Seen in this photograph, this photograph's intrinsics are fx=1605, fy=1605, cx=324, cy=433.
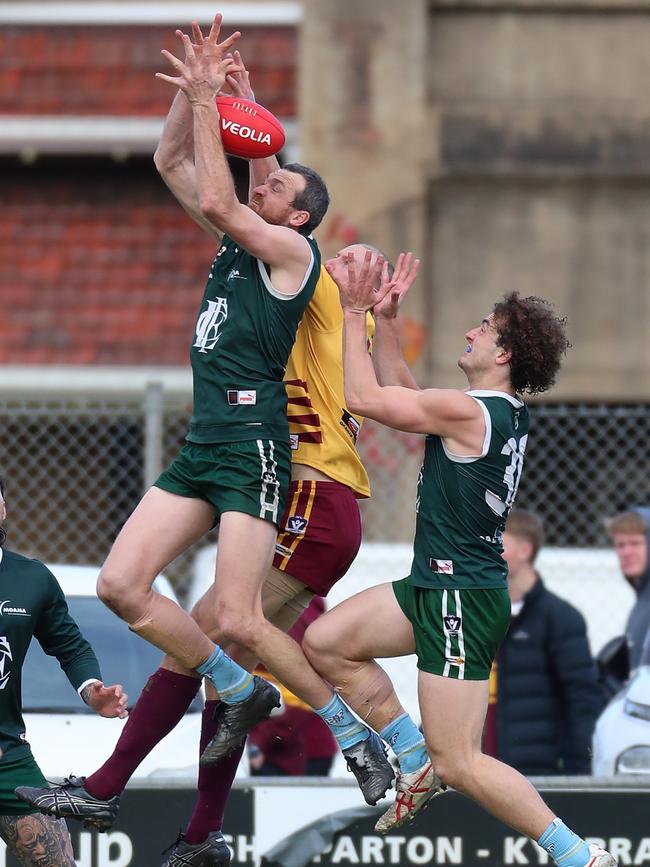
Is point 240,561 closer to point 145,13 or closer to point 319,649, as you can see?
point 319,649

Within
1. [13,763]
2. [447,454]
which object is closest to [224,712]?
[13,763]

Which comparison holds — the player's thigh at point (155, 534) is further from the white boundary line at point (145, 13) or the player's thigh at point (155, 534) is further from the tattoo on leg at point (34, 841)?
the white boundary line at point (145, 13)

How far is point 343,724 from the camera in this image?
6.32m

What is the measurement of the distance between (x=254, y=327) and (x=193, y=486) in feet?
2.13

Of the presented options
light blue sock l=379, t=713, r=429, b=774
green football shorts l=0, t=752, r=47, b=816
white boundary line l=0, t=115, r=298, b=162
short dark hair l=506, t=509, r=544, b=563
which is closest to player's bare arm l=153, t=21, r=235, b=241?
light blue sock l=379, t=713, r=429, b=774

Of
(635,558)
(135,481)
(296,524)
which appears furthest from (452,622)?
(135,481)

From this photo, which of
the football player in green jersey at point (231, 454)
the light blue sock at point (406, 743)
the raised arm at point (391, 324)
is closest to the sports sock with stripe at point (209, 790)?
the football player in green jersey at point (231, 454)

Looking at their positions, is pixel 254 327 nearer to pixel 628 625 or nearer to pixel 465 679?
pixel 465 679

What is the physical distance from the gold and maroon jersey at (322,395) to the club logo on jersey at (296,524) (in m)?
0.22

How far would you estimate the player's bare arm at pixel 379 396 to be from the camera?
602 centimetres

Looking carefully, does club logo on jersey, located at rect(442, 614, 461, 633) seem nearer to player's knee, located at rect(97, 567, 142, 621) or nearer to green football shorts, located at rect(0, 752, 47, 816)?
player's knee, located at rect(97, 567, 142, 621)

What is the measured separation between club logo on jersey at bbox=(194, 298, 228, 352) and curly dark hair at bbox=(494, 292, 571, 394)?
1.07 metres

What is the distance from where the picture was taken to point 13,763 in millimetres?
6117

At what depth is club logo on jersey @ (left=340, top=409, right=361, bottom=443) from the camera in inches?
258
